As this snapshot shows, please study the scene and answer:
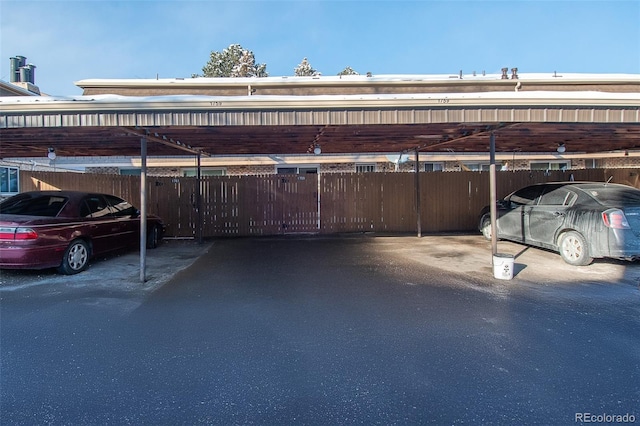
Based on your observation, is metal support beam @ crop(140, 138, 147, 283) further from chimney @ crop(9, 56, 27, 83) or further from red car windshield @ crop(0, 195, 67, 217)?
chimney @ crop(9, 56, 27, 83)

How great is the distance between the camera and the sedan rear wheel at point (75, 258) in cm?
673

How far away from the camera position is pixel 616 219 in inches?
262

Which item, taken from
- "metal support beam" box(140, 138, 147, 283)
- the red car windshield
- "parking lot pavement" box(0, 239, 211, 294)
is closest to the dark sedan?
"parking lot pavement" box(0, 239, 211, 294)

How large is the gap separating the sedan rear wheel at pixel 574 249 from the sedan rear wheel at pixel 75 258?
9.30m

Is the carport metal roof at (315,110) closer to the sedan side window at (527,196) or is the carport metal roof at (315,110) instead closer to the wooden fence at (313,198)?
the sedan side window at (527,196)

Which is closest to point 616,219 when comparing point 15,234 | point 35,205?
point 15,234

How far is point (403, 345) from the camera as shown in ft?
12.5

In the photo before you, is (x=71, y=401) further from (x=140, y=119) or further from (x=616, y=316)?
(x=616, y=316)

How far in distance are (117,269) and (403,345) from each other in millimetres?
5976

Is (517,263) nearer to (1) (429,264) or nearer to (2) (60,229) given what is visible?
(1) (429,264)

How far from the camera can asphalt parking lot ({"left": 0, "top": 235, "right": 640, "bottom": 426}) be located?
278 centimetres

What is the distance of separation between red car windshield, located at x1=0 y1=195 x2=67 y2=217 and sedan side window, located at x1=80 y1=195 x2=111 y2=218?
358 mm

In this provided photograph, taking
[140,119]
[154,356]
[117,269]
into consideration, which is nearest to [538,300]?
[154,356]

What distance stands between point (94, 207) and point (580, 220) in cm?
944
